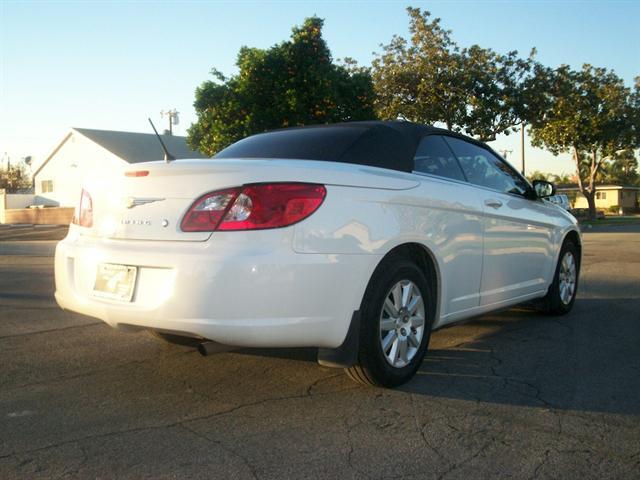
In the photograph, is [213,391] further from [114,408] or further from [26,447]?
[26,447]

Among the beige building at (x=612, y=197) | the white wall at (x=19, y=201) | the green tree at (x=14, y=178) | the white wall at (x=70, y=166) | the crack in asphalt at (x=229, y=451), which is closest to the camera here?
the crack in asphalt at (x=229, y=451)

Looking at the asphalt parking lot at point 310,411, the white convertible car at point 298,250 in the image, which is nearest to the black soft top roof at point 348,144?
the white convertible car at point 298,250

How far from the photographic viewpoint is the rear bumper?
3.45 m

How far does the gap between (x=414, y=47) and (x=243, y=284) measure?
94.0 feet

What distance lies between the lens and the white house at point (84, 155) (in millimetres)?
41562

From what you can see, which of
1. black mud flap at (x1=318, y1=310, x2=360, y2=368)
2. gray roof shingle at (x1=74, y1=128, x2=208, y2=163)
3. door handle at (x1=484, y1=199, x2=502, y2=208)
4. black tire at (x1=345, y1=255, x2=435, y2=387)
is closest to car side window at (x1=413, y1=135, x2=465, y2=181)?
door handle at (x1=484, y1=199, x2=502, y2=208)

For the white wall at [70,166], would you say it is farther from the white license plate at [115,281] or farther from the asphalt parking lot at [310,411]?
the white license plate at [115,281]

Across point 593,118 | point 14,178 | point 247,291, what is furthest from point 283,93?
point 14,178

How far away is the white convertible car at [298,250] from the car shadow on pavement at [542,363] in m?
0.31

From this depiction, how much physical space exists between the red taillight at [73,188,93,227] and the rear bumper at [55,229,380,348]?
691 millimetres

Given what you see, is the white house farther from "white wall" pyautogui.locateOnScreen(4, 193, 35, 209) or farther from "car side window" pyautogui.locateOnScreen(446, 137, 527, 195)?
"car side window" pyautogui.locateOnScreen(446, 137, 527, 195)

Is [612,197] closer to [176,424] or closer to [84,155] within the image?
[84,155]

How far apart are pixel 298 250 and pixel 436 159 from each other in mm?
1777

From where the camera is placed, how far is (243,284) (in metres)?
3.44
